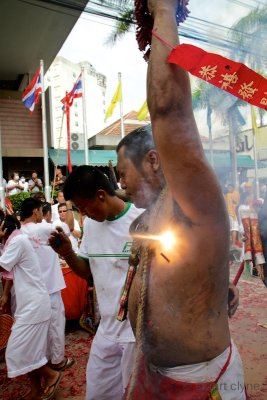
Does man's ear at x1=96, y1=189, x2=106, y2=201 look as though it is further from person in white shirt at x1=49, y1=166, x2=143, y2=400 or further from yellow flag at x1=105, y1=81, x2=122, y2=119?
yellow flag at x1=105, y1=81, x2=122, y2=119

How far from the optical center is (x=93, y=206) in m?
2.23

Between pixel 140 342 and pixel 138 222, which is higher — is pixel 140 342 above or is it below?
below

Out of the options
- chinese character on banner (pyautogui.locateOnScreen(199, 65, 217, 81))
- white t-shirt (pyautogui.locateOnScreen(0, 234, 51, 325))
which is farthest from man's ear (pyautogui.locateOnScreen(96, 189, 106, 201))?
white t-shirt (pyautogui.locateOnScreen(0, 234, 51, 325))

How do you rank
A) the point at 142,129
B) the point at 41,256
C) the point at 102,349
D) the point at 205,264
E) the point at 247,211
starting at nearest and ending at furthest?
the point at 205,264 → the point at 142,129 → the point at 102,349 → the point at 247,211 → the point at 41,256

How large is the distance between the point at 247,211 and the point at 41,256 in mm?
2249

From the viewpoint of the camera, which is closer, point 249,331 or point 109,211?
point 109,211

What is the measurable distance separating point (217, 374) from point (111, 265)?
1.17m

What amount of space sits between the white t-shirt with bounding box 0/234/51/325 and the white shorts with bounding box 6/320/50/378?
78 millimetres

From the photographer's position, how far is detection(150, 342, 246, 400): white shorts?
1.11 metres

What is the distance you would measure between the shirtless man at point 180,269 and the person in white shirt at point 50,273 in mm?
2643

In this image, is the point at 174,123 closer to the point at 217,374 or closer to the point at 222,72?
the point at 222,72

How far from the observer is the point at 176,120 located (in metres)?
0.93

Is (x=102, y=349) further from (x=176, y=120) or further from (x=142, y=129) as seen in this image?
(x=176, y=120)

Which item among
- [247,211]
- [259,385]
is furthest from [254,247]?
[259,385]
